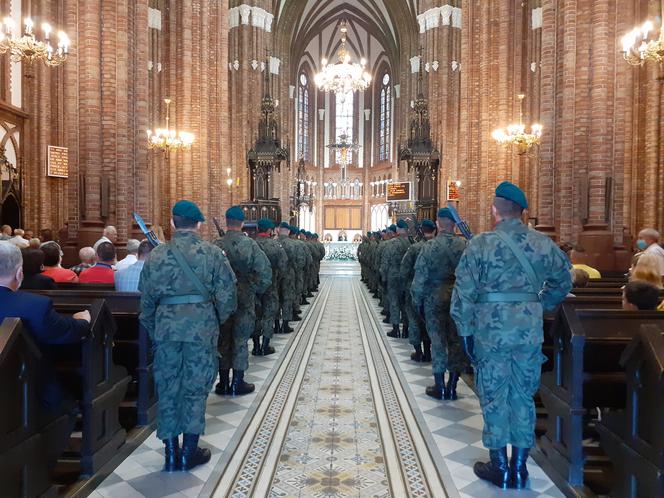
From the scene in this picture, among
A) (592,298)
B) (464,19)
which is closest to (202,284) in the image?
(592,298)

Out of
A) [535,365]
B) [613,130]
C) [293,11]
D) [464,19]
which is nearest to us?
[535,365]

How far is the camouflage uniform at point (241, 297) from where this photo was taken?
5.76 m

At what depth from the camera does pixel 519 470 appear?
373cm

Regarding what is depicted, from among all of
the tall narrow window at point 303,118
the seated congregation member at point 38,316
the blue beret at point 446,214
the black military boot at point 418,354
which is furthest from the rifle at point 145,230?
the tall narrow window at point 303,118

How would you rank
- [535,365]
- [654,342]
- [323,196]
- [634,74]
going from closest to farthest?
1. [654,342]
2. [535,365]
3. [634,74]
4. [323,196]

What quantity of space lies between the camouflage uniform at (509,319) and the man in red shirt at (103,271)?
4082 mm

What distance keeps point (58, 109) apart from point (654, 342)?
18.0 meters

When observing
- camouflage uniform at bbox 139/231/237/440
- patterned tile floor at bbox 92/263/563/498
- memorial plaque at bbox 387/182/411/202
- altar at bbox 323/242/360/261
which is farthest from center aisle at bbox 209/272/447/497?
altar at bbox 323/242/360/261

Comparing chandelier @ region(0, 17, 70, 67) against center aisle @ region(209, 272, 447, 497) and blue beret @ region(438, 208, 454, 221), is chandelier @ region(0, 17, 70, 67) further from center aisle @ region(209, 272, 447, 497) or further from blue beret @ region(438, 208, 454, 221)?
blue beret @ region(438, 208, 454, 221)

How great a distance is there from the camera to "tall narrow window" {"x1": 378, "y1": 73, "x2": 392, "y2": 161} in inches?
1854

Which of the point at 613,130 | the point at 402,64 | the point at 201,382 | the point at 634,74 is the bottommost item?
the point at 201,382

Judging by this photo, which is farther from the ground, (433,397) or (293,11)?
(293,11)

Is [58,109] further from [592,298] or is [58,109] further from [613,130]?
[592,298]

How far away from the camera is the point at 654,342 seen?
2.78 m
